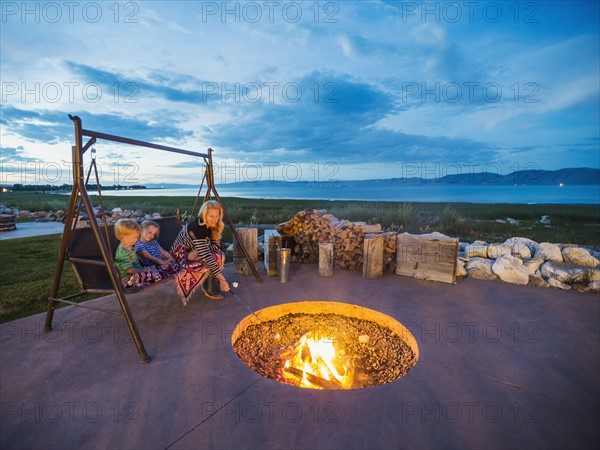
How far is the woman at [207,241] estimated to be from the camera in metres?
3.65

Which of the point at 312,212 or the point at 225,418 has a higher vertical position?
the point at 312,212

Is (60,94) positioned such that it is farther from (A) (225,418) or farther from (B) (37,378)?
(A) (225,418)

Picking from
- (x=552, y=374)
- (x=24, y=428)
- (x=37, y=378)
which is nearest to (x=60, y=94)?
(x=37, y=378)

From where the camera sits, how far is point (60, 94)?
15.4ft

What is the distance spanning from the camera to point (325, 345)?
9.93 ft

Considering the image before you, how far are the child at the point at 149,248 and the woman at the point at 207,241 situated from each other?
0.64ft

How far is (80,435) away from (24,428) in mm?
371

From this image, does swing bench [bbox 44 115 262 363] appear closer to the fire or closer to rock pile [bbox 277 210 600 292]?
the fire

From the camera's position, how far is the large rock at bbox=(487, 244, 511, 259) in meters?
5.08

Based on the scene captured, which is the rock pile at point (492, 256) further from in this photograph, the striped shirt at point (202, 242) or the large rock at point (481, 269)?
the striped shirt at point (202, 242)

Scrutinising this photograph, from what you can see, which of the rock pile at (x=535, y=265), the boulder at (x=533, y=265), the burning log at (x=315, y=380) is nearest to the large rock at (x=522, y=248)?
the rock pile at (x=535, y=265)

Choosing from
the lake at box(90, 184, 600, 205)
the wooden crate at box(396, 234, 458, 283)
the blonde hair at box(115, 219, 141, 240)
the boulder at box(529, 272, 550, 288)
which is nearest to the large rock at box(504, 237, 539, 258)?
the boulder at box(529, 272, 550, 288)

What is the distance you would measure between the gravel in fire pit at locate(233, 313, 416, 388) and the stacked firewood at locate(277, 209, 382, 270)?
168 cm

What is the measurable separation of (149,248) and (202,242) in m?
0.70
